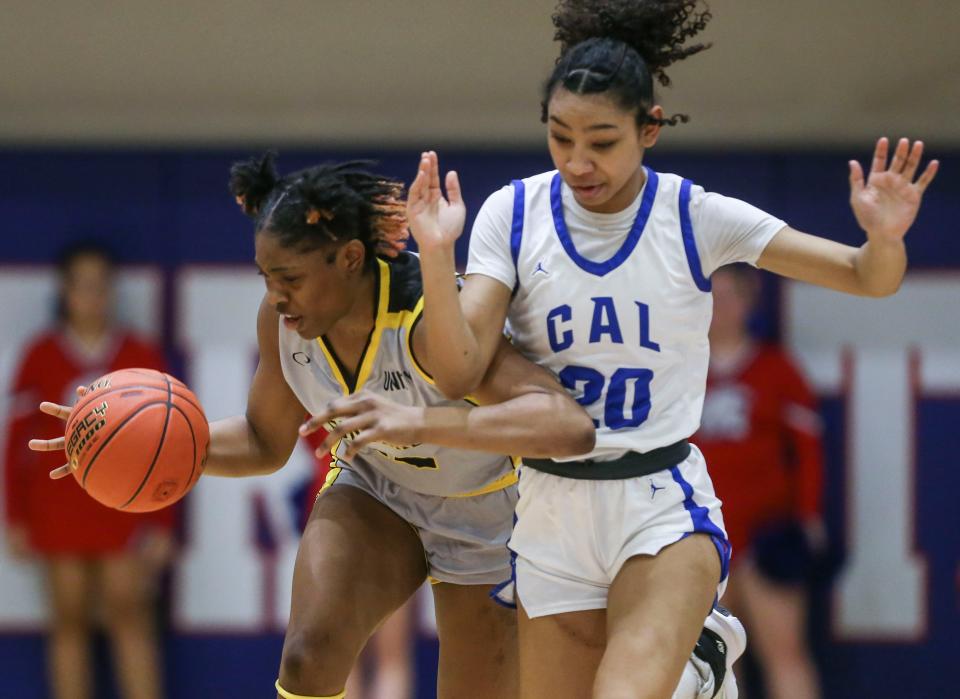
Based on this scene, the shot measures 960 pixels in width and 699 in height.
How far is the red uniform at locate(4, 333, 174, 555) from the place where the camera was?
6.44m

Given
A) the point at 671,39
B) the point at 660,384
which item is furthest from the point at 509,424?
the point at 671,39

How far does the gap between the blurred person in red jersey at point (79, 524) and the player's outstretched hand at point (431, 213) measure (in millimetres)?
3689

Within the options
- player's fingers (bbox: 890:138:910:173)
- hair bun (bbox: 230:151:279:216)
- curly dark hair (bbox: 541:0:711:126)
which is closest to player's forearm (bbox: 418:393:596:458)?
curly dark hair (bbox: 541:0:711:126)

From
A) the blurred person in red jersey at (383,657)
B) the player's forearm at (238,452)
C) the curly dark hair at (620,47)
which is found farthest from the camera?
the blurred person in red jersey at (383,657)

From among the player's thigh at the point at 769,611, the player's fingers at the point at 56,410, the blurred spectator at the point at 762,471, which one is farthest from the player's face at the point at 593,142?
the player's thigh at the point at 769,611

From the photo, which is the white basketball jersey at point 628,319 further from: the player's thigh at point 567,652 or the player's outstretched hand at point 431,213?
the player's thigh at point 567,652

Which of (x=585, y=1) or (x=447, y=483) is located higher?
(x=585, y=1)

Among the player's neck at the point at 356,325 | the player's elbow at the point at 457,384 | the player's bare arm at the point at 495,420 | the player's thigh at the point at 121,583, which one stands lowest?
the player's thigh at the point at 121,583

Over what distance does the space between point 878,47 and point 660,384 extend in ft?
12.6

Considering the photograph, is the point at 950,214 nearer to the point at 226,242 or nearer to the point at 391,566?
the point at 226,242

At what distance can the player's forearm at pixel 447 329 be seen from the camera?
10.0 feet

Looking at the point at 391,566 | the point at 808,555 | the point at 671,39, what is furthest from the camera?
the point at 808,555

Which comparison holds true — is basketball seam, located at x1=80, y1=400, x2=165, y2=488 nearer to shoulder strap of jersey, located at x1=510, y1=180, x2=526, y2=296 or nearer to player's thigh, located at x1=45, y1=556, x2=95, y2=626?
→ shoulder strap of jersey, located at x1=510, y1=180, x2=526, y2=296

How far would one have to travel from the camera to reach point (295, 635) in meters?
3.39
